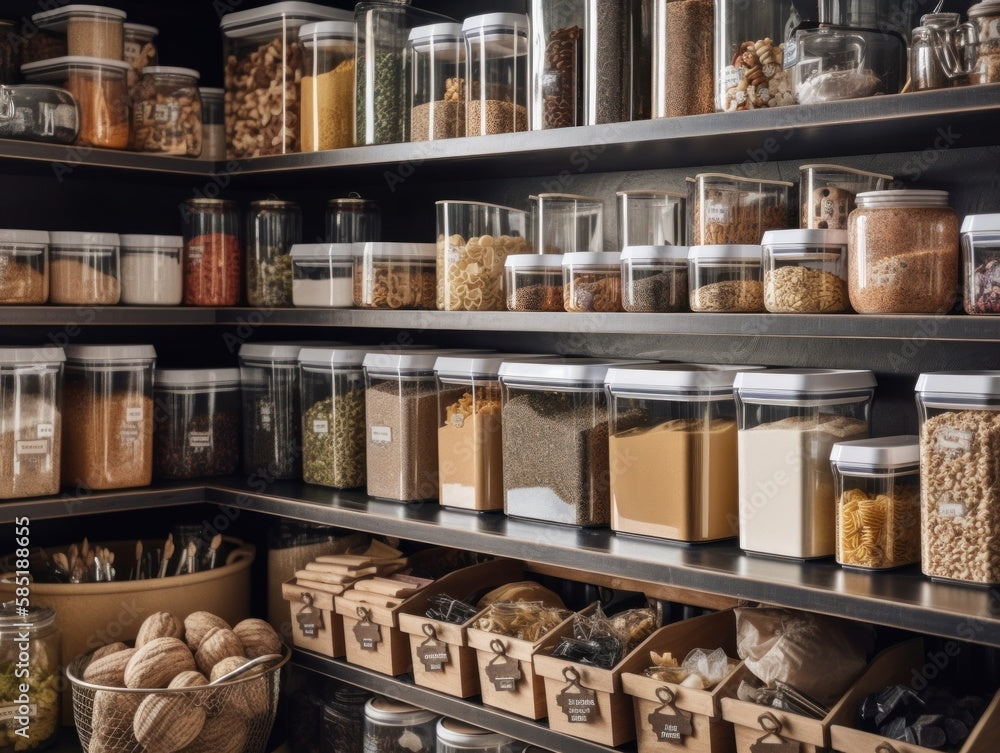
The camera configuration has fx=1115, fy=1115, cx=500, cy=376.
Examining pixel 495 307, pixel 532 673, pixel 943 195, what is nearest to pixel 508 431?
pixel 495 307

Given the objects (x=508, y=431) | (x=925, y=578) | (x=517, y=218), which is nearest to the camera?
(x=925, y=578)

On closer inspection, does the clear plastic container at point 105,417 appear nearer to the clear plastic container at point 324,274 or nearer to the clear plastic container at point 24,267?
the clear plastic container at point 24,267

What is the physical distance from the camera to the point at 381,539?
8.87ft

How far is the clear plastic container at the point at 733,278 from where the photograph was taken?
181 centimetres

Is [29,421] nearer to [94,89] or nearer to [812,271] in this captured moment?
[94,89]

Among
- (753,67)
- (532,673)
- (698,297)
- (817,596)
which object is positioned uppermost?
(753,67)

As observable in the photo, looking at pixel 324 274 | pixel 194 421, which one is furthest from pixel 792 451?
pixel 194 421

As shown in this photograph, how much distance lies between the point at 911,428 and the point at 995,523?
43 cm

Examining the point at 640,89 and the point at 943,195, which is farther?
the point at 640,89

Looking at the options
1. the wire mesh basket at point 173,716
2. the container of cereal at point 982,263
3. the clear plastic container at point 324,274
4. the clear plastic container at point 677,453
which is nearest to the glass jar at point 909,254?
the container of cereal at point 982,263

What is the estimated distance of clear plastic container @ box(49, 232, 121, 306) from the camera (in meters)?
2.46

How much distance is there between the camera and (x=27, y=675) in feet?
7.51

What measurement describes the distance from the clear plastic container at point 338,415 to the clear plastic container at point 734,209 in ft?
3.05

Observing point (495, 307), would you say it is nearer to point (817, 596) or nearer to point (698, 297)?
point (698, 297)
